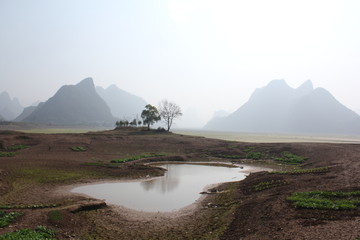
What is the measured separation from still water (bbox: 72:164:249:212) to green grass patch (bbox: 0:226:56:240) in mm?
7676

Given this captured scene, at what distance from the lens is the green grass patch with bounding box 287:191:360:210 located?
13.8 metres

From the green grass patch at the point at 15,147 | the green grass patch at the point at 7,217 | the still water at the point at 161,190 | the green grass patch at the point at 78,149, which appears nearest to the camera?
the green grass patch at the point at 7,217

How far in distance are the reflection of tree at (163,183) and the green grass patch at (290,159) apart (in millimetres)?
21162

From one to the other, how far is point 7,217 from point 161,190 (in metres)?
13.9

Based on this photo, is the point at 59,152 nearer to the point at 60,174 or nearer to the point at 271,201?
the point at 60,174

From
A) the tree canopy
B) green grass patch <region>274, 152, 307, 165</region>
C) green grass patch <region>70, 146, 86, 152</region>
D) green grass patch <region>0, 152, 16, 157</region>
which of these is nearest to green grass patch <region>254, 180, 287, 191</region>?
green grass patch <region>274, 152, 307, 165</region>

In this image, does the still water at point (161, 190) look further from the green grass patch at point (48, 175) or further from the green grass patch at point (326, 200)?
the green grass patch at point (326, 200)

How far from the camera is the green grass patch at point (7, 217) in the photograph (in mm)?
12496

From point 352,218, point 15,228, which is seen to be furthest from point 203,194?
point 15,228

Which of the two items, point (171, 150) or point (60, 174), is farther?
point (171, 150)

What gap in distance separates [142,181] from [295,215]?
60.6 feet

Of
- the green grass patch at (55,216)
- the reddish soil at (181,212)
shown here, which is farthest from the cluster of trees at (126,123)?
the green grass patch at (55,216)

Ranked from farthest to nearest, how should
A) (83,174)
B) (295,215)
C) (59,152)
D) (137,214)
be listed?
(59,152), (83,174), (137,214), (295,215)

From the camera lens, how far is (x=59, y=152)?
43188 mm
